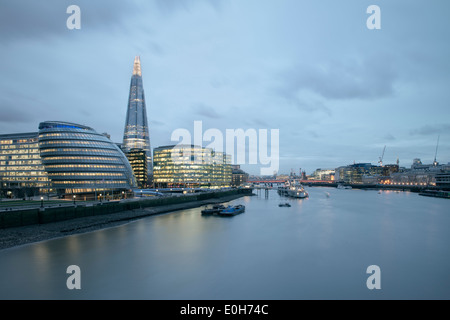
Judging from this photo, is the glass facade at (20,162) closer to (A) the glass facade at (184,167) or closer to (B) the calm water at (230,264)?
(B) the calm water at (230,264)

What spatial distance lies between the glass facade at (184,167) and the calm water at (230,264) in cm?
11552

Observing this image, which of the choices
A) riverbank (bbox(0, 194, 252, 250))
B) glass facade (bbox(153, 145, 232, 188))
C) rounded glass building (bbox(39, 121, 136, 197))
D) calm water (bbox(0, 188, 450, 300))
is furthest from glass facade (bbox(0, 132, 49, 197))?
glass facade (bbox(153, 145, 232, 188))

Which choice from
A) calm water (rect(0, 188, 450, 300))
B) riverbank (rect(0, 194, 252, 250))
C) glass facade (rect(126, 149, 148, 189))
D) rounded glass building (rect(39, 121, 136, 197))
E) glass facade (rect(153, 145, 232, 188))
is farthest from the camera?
glass facade (rect(126, 149, 148, 189))

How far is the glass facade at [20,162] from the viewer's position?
88.6 meters

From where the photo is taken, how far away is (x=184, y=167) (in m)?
161

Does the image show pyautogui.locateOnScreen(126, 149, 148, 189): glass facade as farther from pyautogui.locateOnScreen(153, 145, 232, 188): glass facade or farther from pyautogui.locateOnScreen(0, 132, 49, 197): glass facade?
pyautogui.locateOnScreen(0, 132, 49, 197): glass facade

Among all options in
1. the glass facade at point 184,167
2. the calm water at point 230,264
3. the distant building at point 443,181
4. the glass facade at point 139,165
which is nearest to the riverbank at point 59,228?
the calm water at point 230,264

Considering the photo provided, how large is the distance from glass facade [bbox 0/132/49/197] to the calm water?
212 feet

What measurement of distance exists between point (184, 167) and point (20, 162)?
8432cm

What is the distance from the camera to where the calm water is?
20859 millimetres

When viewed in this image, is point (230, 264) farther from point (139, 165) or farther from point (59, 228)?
point (139, 165)

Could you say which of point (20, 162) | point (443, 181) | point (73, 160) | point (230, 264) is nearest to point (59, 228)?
point (230, 264)
